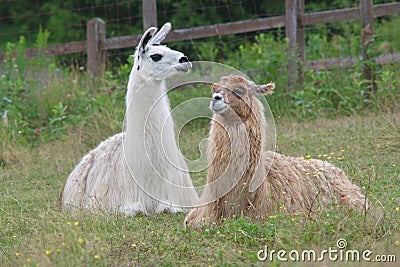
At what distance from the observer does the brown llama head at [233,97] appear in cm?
547

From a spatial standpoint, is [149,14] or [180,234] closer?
[180,234]

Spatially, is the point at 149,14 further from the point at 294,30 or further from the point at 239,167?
the point at 239,167

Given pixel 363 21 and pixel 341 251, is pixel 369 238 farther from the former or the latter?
pixel 363 21

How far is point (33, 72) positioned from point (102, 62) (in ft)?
3.52

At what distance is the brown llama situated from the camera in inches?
219

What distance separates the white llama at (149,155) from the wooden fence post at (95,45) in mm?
4714

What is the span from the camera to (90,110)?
1053 cm

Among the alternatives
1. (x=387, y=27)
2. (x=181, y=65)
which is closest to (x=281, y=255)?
(x=181, y=65)

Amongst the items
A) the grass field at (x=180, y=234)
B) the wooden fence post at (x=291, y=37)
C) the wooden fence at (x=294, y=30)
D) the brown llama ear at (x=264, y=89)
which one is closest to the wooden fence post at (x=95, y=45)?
the wooden fence at (x=294, y=30)

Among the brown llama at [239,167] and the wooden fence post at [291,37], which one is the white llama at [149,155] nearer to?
the brown llama at [239,167]

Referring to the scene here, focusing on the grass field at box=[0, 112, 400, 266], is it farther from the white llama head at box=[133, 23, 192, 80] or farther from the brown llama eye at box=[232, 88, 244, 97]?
the white llama head at box=[133, 23, 192, 80]

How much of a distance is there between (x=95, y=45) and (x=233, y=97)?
6.46m

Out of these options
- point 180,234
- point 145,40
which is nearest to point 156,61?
point 145,40

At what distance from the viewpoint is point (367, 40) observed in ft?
33.1
